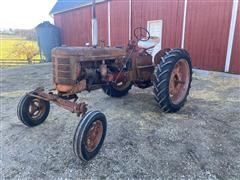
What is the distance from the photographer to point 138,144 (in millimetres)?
2715

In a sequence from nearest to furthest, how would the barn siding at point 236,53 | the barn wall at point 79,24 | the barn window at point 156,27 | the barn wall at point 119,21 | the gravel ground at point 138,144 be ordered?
the gravel ground at point 138,144
the barn siding at point 236,53
the barn window at point 156,27
the barn wall at point 119,21
the barn wall at point 79,24

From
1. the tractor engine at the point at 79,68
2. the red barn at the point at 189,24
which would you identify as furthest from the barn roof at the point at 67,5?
the tractor engine at the point at 79,68

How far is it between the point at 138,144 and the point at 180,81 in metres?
1.66

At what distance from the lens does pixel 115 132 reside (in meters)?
3.04

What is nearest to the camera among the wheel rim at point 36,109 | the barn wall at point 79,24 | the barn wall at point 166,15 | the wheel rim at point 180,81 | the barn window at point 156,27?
the wheel rim at point 36,109

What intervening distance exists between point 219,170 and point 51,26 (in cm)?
1447

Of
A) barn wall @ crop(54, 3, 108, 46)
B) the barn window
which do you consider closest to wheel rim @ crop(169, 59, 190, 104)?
the barn window

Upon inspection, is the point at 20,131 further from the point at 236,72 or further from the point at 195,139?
the point at 236,72

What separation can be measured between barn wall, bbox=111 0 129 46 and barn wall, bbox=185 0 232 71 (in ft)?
11.0

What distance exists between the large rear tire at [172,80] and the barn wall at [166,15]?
4.20 m

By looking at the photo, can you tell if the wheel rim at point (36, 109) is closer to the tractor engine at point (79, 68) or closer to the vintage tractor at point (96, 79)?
the vintage tractor at point (96, 79)

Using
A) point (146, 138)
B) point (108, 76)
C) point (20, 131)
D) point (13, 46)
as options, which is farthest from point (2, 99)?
point (13, 46)

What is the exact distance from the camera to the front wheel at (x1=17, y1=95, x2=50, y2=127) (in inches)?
118

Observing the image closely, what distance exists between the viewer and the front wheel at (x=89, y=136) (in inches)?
87.4
